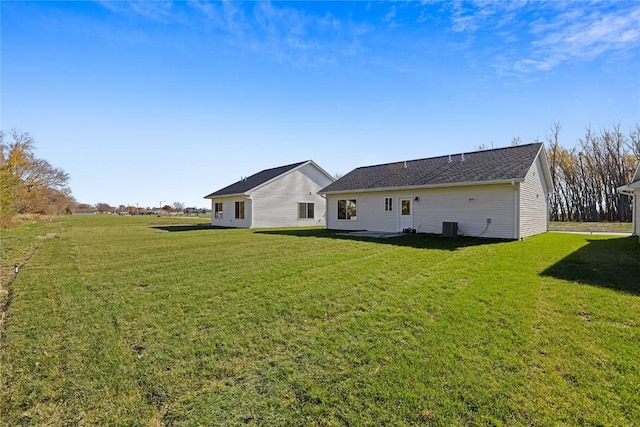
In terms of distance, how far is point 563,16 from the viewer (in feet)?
30.8

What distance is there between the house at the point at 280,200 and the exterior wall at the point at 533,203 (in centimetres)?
1391

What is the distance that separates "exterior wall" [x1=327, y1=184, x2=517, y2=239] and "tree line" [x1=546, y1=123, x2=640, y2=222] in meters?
18.3

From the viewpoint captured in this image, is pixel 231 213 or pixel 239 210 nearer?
pixel 239 210

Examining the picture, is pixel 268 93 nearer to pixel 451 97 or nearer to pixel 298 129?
Answer: pixel 298 129

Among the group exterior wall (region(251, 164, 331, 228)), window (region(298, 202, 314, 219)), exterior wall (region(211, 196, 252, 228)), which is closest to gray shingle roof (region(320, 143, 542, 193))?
exterior wall (region(251, 164, 331, 228))

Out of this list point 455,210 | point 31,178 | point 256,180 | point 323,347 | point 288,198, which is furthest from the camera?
point 31,178

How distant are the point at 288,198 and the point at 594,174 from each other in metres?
27.4

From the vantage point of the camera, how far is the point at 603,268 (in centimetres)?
725

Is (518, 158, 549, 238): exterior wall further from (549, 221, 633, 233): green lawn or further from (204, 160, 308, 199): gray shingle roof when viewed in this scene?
(204, 160, 308, 199): gray shingle roof

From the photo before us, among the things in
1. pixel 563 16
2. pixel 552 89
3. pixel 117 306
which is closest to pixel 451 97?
pixel 552 89

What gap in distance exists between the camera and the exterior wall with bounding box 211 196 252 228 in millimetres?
22489

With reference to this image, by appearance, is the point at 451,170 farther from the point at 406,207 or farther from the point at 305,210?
the point at 305,210

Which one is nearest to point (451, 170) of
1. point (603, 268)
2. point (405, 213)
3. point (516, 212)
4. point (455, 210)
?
point (455, 210)

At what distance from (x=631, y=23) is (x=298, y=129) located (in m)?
13.4
